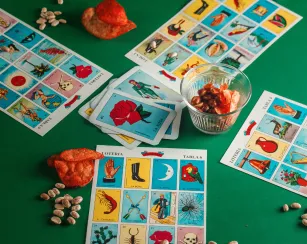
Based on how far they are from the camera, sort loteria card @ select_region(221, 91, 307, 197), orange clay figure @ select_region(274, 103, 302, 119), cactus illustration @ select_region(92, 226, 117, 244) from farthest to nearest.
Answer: orange clay figure @ select_region(274, 103, 302, 119) → loteria card @ select_region(221, 91, 307, 197) → cactus illustration @ select_region(92, 226, 117, 244)

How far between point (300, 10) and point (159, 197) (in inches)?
31.1

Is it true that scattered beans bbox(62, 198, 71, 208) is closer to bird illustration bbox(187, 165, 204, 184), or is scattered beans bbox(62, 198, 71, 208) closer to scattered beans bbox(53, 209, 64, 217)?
scattered beans bbox(53, 209, 64, 217)

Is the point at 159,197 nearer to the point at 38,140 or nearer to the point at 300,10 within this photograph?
the point at 38,140

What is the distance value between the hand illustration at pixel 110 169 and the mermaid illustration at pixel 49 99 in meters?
0.24

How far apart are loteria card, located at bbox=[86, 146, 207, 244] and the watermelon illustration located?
1.71 ft

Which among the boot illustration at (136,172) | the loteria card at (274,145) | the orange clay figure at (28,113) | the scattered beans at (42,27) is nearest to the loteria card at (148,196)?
the boot illustration at (136,172)

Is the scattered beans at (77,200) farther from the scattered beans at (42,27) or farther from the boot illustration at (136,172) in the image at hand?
the scattered beans at (42,27)

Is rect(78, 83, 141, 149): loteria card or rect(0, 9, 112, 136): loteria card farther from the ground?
rect(0, 9, 112, 136): loteria card

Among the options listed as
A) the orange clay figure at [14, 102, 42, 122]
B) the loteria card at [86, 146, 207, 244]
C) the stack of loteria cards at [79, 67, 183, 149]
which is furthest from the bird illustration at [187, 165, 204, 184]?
the orange clay figure at [14, 102, 42, 122]

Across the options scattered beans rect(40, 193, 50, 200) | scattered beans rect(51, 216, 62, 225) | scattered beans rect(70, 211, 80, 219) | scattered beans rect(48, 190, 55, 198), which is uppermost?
scattered beans rect(48, 190, 55, 198)

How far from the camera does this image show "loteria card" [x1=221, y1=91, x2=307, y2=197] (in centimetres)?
132

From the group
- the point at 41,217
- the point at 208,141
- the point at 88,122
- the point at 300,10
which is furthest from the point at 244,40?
the point at 41,217

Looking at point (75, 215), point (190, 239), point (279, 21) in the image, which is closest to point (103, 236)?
point (75, 215)

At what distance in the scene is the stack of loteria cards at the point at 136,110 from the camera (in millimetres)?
1391
